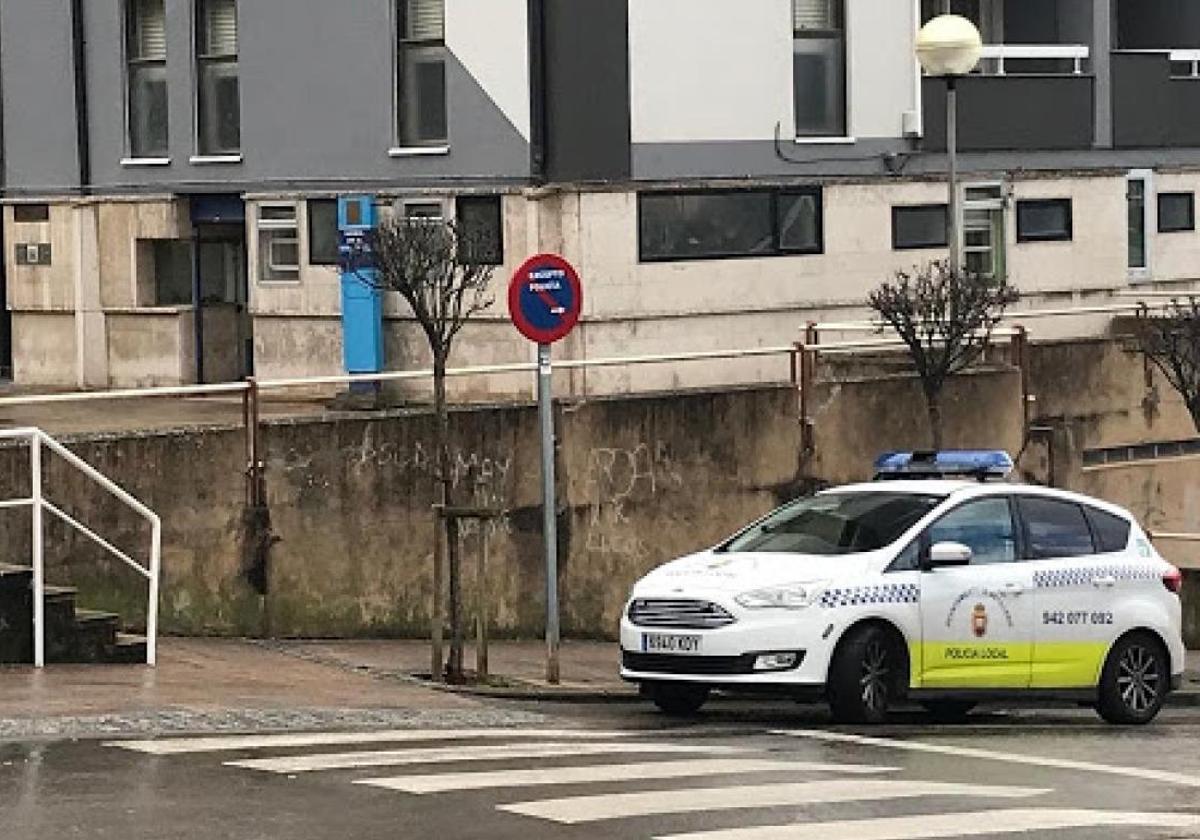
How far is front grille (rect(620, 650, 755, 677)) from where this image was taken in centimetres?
1795

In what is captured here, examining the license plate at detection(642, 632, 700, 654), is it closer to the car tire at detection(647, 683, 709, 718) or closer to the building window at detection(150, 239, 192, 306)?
the car tire at detection(647, 683, 709, 718)

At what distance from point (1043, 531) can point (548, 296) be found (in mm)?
3765

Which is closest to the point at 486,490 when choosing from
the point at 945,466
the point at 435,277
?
the point at 435,277

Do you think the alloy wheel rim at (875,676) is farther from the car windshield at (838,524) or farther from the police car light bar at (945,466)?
the police car light bar at (945,466)

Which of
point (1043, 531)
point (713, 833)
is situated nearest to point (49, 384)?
point (1043, 531)

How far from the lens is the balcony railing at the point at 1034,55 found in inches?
1329

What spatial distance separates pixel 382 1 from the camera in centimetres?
3061

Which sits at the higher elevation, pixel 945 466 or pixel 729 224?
pixel 729 224

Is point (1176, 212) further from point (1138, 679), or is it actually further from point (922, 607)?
point (922, 607)

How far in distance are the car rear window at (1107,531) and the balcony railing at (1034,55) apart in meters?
14.4

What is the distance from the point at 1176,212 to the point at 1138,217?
0.86 metres

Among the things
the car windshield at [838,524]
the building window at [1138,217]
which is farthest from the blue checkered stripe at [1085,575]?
the building window at [1138,217]

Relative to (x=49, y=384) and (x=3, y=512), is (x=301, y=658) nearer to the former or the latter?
(x=3, y=512)

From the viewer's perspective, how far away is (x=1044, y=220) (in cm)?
3409
